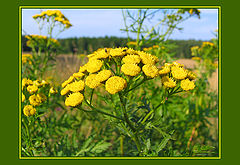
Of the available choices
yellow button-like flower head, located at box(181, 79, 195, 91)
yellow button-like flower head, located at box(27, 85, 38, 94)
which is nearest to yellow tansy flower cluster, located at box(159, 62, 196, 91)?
yellow button-like flower head, located at box(181, 79, 195, 91)

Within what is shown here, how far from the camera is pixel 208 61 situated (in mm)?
4539

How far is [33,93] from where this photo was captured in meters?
2.27

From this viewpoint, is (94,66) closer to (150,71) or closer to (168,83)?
(150,71)

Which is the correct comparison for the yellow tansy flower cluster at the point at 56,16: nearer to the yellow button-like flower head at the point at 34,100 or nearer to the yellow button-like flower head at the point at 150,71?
the yellow button-like flower head at the point at 34,100

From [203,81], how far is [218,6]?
2.13m

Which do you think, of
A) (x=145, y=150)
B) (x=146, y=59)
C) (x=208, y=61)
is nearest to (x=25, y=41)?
(x=146, y=59)

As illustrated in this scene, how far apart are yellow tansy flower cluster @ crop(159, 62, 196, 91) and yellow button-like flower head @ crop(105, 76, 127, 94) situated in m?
0.40

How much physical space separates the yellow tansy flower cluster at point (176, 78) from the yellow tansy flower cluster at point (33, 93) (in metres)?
1.32

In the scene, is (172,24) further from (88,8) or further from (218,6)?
(88,8)

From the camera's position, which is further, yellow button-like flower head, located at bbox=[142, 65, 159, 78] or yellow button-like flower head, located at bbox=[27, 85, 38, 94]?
yellow button-like flower head, located at bbox=[27, 85, 38, 94]

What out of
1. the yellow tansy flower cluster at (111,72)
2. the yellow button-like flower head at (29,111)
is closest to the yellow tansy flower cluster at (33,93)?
the yellow button-like flower head at (29,111)

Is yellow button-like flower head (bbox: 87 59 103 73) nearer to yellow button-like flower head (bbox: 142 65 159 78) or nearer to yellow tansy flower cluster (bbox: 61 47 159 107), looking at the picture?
yellow tansy flower cluster (bbox: 61 47 159 107)

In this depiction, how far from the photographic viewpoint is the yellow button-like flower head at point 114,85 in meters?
Result: 1.53

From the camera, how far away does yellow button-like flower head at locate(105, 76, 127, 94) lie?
1.53m
